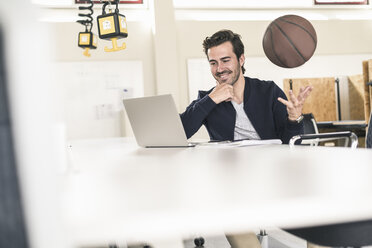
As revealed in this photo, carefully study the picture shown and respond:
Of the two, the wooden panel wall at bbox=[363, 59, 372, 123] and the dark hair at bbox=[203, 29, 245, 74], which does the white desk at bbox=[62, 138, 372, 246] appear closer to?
the dark hair at bbox=[203, 29, 245, 74]

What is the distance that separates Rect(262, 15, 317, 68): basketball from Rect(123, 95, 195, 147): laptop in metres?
1.27

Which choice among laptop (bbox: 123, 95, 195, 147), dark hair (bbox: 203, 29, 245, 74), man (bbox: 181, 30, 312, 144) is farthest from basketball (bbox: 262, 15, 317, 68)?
laptop (bbox: 123, 95, 195, 147)

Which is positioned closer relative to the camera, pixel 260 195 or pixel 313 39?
pixel 260 195

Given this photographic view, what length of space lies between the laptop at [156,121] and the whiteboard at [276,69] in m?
4.91

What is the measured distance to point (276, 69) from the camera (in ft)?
23.1

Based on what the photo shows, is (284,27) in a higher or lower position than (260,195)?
higher

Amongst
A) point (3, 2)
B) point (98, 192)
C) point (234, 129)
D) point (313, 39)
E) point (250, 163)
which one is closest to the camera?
point (3, 2)

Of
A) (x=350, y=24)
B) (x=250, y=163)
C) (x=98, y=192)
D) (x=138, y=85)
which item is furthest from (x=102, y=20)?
(x=350, y=24)

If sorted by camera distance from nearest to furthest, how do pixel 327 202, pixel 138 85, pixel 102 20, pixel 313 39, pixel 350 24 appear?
pixel 327 202 → pixel 102 20 → pixel 313 39 → pixel 138 85 → pixel 350 24

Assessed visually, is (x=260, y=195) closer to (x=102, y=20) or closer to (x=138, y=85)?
(x=102, y=20)

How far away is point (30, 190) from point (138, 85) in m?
6.40

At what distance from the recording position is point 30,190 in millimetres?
325

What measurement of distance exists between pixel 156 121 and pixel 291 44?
1396mm

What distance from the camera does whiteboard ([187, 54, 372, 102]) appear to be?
6855 millimetres
